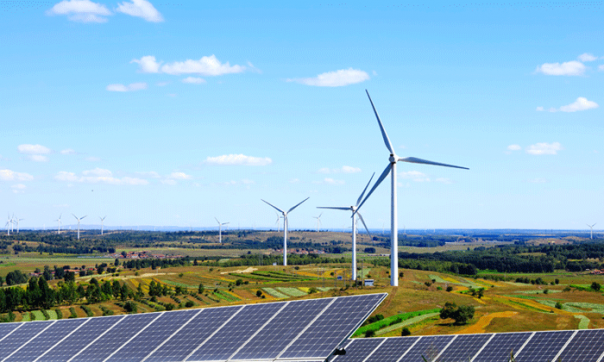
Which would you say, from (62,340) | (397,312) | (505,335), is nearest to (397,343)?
(505,335)

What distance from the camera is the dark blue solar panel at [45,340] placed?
46.7 m

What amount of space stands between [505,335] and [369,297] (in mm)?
22399

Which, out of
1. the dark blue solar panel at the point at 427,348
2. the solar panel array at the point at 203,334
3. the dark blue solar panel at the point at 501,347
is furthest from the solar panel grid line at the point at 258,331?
the dark blue solar panel at the point at 501,347

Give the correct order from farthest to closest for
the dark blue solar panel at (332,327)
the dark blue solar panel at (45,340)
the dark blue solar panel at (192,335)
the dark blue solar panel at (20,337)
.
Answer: the dark blue solar panel at (20,337), the dark blue solar panel at (45,340), the dark blue solar panel at (192,335), the dark blue solar panel at (332,327)

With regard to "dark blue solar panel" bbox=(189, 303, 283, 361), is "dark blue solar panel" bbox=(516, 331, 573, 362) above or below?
below

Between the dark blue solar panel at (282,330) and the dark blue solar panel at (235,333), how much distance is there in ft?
3.08

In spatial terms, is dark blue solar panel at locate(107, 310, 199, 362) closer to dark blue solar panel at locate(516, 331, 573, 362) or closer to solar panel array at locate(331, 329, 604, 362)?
solar panel array at locate(331, 329, 604, 362)

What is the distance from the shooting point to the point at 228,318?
160ft

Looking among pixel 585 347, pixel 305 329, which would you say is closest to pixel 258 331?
pixel 305 329

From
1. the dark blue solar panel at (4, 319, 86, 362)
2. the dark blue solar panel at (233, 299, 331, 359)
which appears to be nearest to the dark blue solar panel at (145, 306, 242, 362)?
the dark blue solar panel at (233, 299, 331, 359)

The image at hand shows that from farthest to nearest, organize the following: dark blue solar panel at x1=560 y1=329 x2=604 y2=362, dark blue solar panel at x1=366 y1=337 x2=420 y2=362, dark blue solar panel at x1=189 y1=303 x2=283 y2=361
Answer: dark blue solar panel at x1=366 y1=337 x2=420 y2=362 → dark blue solar panel at x1=560 y1=329 x2=604 y2=362 → dark blue solar panel at x1=189 y1=303 x2=283 y2=361

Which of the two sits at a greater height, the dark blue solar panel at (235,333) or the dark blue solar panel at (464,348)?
the dark blue solar panel at (235,333)

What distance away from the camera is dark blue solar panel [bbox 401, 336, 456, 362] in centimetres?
5669

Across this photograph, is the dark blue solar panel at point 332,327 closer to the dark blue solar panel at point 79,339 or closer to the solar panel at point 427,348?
the solar panel at point 427,348
